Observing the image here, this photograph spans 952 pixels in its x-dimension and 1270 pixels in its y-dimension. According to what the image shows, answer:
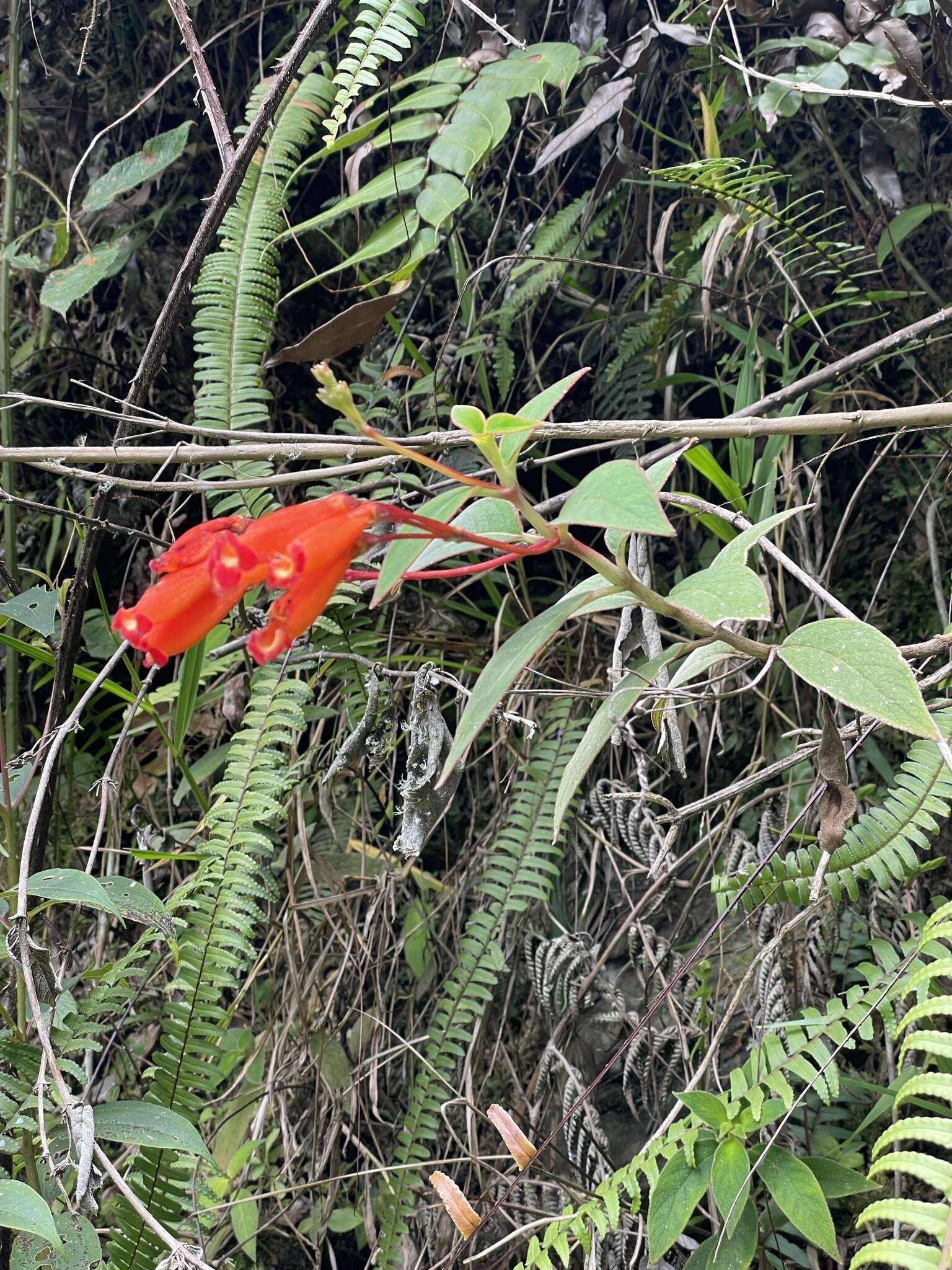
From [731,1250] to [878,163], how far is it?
1.47 m

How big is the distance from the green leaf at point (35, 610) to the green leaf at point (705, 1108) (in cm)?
89

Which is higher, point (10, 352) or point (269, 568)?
point (269, 568)

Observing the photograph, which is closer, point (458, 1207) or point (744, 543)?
point (744, 543)

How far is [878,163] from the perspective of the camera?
146 cm

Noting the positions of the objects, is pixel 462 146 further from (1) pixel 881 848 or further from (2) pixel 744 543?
(1) pixel 881 848

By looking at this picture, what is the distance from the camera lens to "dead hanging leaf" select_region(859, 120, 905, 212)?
1443 mm

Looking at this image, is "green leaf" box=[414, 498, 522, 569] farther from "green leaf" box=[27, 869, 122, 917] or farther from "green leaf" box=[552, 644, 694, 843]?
"green leaf" box=[27, 869, 122, 917]

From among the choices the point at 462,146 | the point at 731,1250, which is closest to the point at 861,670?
the point at 731,1250

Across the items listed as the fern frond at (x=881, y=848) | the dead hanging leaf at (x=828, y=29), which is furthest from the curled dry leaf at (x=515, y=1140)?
the dead hanging leaf at (x=828, y=29)

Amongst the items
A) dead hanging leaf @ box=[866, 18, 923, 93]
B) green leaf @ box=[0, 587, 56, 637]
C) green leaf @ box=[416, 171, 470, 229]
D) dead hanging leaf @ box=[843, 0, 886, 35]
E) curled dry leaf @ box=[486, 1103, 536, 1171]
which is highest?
dead hanging leaf @ box=[843, 0, 886, 35]

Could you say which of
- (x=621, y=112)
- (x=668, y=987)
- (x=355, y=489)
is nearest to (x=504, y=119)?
(x=621, y=112)

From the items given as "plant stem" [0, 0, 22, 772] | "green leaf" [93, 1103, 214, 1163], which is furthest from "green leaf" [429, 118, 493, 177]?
"green leaf" [93, 1103, 214, 1163]

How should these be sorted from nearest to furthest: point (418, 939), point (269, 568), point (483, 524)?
point (269, 568), point (483, 524), point (418, 939)

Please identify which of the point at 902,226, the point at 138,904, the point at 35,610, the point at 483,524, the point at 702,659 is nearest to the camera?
the point at 483,524
